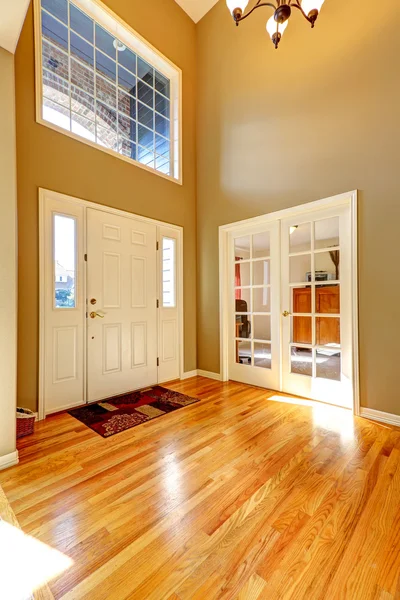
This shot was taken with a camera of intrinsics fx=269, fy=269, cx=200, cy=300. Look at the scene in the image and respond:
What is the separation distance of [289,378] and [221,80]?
4.20 m

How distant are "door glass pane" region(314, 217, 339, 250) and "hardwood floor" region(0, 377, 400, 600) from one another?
179 cm

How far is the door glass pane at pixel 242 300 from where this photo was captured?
3572mm

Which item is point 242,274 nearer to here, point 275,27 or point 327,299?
point 327,299

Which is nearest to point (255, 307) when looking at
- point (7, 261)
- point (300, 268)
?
point (300, 268)

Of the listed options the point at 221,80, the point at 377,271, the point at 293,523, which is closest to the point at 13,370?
the point at 293,523

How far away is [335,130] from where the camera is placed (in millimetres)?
2793

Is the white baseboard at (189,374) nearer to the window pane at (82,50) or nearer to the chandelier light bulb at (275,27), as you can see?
the chandelier light bulb at (275,27)

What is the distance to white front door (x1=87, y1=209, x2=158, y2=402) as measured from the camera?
117 inches

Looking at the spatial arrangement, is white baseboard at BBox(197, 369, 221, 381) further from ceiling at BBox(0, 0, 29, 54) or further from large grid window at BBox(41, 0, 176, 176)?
ceiling at BBox(0, 0, 29, 54)

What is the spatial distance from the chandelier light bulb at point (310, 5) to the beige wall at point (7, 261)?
7.17ft

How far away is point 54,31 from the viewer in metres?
2.86

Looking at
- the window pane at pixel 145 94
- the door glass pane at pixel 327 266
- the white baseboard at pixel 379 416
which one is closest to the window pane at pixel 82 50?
the window pane at pixel 145 94

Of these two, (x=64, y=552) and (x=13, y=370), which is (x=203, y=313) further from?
(x=64, y=552)

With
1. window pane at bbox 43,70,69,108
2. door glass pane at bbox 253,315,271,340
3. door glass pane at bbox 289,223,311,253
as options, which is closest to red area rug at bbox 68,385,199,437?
door glass pane at bbox 253,315,271,340
